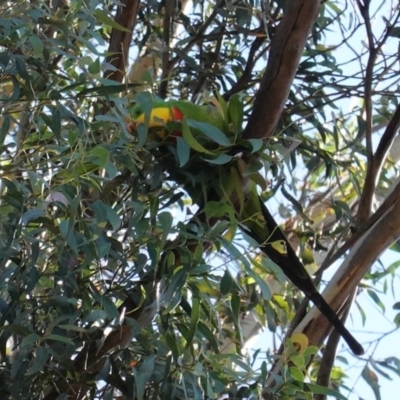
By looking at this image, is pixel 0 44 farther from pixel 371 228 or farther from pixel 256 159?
pixel 371 228

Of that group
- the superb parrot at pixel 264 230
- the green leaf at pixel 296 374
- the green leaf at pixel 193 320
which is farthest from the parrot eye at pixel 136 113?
the green leaf at pixel 296 374

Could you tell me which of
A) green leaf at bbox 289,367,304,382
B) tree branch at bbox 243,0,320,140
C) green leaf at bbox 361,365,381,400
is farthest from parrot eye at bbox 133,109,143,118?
green leaf at bbox 361,365,381,400

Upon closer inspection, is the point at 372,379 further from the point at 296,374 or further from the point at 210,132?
the point at 210,132

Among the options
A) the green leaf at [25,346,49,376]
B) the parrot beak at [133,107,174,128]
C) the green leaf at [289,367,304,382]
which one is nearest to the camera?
the green leaf at [25,346,49,376]

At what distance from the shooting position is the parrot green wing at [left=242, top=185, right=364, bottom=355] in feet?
3.93

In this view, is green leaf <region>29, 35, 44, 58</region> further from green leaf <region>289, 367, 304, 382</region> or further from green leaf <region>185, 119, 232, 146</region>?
green leaf <region>289, 367, 304, 382</region>

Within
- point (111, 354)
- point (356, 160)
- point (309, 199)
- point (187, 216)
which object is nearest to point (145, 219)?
point (187, 216)

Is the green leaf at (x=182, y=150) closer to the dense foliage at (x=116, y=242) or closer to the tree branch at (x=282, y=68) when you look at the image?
the dense foliage at (x=116, y=242)

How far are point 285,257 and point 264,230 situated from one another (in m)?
0.06

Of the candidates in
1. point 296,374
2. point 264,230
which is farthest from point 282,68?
point 296,374

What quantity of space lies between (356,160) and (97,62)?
2.67 ft

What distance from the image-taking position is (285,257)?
1.25 m

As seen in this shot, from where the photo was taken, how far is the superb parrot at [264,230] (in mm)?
1193

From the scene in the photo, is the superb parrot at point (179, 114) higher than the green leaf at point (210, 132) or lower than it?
higher
